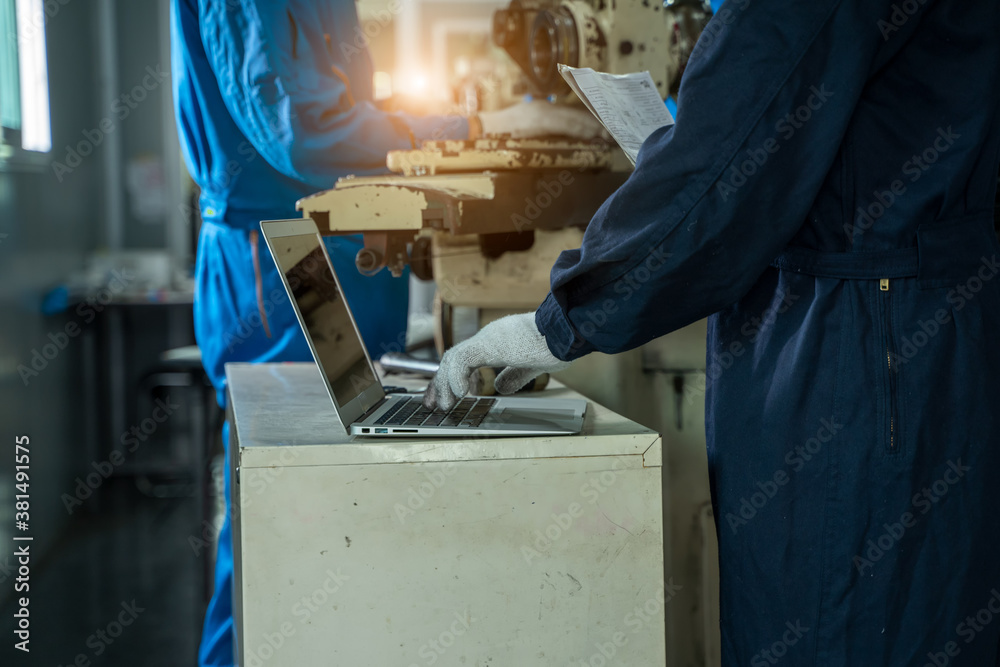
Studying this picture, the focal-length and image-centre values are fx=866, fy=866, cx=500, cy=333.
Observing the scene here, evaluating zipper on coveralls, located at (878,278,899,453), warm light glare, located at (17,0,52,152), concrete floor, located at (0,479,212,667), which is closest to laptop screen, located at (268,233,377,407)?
zipper on coveralls, located at (878,278,899,453)

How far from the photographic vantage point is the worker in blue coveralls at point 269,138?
1.55 meters

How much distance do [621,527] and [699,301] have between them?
0.24 metres

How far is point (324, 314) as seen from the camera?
3.19 ft

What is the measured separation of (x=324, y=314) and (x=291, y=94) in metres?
0.71

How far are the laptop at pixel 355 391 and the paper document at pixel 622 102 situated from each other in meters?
0.30

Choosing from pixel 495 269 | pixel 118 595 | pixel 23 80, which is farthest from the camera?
pixel 23 80

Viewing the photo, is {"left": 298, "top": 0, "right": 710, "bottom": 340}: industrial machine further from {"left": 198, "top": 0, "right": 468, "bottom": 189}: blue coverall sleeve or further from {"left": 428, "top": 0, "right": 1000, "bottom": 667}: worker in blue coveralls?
{"left": 428, "top": 0, "right": 1000, "bottom": 667}: worker in blue coveralls

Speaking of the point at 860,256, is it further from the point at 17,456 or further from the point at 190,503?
the point at 190,503

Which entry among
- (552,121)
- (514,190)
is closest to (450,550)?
(514,190)

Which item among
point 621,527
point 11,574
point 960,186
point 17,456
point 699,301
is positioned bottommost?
point 11,574

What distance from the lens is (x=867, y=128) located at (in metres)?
0.78

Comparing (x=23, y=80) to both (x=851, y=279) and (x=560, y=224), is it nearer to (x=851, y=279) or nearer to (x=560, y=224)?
(x=560, y=224)

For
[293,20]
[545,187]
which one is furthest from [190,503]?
[545,187]

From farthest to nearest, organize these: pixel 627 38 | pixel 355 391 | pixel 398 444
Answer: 1. pixel 627 38
2. pixel 355 391
3. pixel 398 444
